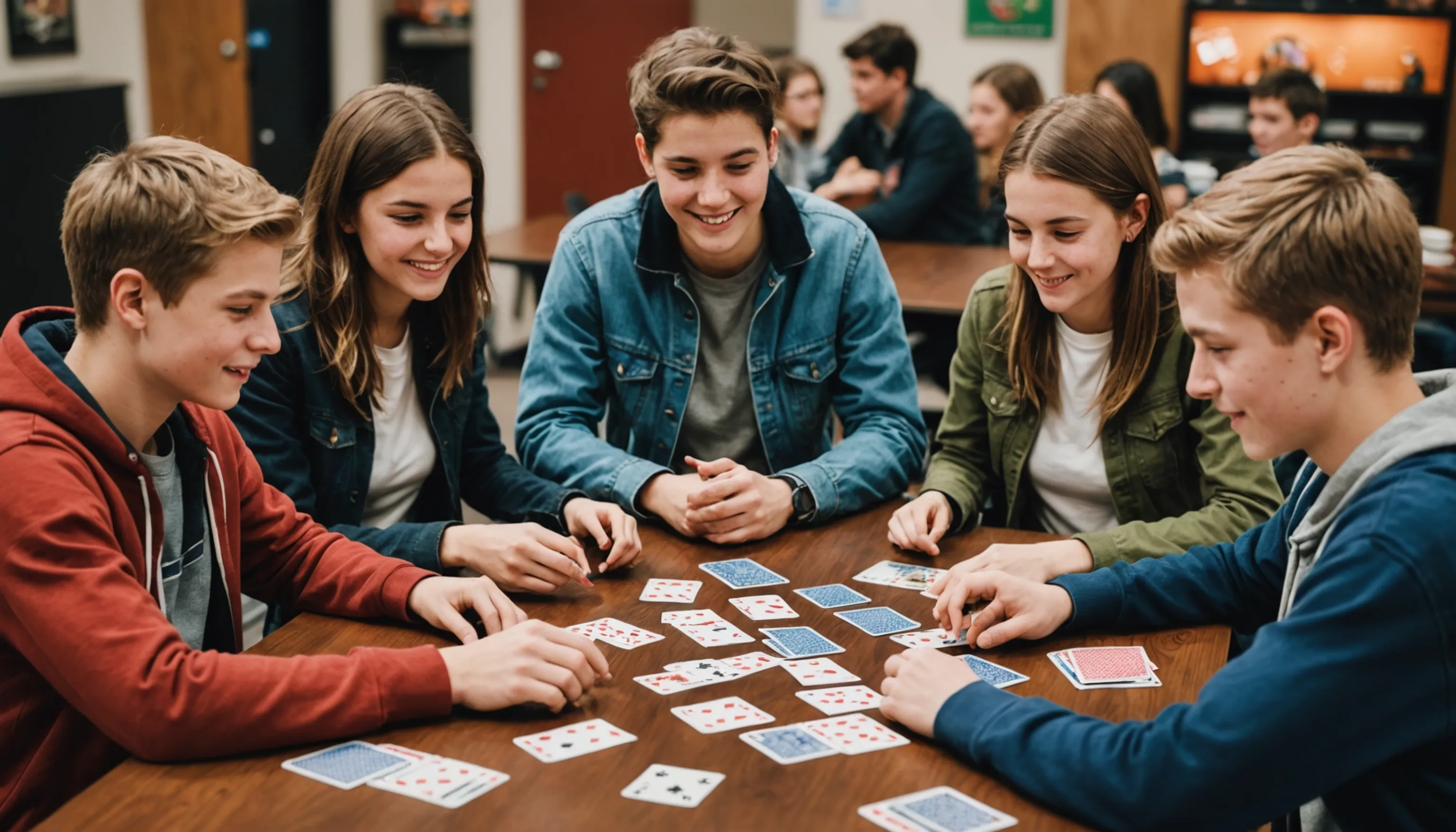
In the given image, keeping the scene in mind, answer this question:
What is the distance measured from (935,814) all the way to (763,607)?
550 millimetres

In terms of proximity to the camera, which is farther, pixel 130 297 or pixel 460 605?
pixel 460 605

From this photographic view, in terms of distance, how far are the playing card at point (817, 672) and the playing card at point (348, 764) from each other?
17.8 inches

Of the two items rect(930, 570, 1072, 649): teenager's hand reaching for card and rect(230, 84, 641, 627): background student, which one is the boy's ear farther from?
rect(930, 570, 1072, 649): teenager's hand reaching for card

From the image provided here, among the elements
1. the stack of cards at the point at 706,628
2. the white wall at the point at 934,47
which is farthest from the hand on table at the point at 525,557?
the white wall at the point at 934,47

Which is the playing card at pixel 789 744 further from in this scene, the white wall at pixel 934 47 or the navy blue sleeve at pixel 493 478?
the white wall at pixel 934 47

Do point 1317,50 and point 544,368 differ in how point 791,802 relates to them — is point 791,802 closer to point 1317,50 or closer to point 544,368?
point 544,368

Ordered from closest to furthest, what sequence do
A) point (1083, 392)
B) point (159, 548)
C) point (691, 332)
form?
1. point (159, 548)
2. point (1083, 392)
3. point (691, 332)

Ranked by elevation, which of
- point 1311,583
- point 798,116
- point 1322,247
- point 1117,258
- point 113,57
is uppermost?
point 113,57

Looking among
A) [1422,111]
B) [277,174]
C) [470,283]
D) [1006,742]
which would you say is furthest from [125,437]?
[1422,111]

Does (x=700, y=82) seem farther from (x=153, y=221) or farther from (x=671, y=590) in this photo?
(x=153, y=221)

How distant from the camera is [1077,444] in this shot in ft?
7.28

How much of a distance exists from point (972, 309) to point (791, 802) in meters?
1.26

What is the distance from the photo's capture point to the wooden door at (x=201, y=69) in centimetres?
756

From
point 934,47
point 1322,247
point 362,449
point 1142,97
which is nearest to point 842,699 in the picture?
point 1322,247
